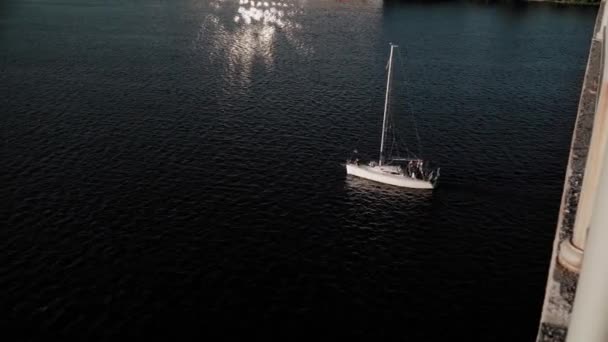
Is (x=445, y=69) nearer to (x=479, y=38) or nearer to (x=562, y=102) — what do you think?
(x=562, y=102)

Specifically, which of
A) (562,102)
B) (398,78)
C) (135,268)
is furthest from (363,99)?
(135,268)

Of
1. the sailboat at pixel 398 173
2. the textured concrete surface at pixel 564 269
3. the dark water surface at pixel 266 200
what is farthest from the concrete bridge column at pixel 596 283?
the sailboat at pixel 398 173

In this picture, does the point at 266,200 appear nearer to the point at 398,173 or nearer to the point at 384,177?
the point at 384,177

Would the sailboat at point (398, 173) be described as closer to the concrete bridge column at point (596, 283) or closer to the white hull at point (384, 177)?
the white hull at point (384, 177)

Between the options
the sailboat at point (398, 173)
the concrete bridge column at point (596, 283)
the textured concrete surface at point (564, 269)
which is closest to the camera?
the concrete bridge column at point (596, 283)

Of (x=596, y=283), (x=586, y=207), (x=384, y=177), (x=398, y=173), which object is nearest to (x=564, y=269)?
(x=586, y=207)

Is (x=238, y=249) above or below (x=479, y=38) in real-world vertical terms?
below

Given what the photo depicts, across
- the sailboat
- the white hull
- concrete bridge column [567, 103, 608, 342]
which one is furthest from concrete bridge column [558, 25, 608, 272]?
the sailboat
